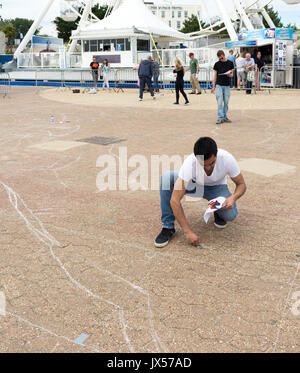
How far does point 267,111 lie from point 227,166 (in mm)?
11020

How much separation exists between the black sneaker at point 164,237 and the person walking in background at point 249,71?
17902 mm

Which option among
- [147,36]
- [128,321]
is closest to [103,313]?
[128,321]

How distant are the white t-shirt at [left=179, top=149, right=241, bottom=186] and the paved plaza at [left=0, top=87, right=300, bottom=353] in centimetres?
65

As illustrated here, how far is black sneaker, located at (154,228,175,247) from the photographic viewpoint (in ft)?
14.0

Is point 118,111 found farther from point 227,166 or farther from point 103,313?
point 103,313

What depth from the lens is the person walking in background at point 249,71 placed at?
21.0 m

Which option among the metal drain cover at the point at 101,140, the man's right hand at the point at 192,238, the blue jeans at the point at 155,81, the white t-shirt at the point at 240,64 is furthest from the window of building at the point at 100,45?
the man's right hand at the point at 192,238

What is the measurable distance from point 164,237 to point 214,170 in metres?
0.83

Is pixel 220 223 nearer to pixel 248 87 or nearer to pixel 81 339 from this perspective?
pixel 81 339

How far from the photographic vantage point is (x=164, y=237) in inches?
171

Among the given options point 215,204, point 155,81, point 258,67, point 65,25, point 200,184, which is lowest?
point 215,204

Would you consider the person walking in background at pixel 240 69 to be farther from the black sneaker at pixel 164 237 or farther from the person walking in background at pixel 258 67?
the black sneaker at pixel 164 237

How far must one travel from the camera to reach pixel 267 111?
1445 cm

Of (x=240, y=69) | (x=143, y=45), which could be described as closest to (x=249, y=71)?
(x=240, y=69)
